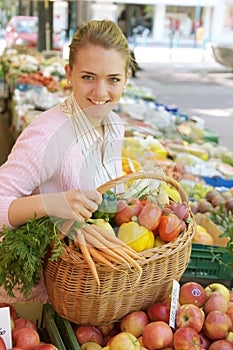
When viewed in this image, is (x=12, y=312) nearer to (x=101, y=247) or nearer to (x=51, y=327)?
(x=51, y=327)

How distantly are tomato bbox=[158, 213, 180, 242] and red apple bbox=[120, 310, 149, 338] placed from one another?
0.26 meters

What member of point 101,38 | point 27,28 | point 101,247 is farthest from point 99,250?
point 27,28

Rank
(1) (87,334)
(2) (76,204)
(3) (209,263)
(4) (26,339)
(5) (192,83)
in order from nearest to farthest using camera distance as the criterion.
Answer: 1. (2) (76,204)
2. (4) (26,339)
3. (1) (87,334)
4. (3) (209,263)
5. (5) (192,83)

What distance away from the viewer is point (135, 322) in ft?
5.65

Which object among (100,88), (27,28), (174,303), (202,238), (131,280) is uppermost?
(100,88)

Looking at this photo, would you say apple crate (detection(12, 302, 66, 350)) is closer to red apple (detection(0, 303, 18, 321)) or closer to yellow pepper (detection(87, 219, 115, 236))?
red apple (detection(0, 303, 18, 321))

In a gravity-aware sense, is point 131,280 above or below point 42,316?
above

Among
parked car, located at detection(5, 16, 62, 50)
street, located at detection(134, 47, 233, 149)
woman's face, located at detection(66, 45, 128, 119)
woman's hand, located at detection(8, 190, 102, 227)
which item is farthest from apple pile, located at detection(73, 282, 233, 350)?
parked car, located at detection(5, 16, 62, 50)

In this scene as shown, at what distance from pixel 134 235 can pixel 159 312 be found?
0.30 meters

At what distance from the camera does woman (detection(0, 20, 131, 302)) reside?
1.68 meters

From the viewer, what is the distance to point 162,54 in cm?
2167

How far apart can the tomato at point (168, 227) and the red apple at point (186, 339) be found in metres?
0.27

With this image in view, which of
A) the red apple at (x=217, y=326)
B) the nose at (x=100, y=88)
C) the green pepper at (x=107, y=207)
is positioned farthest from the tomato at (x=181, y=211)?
the nose at (x=100, y=88)

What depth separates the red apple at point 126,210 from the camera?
1643 mm
